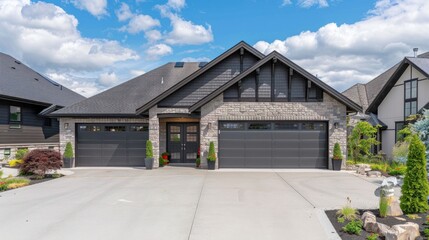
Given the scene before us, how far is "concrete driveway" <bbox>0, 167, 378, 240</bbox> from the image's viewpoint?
582 centimetres

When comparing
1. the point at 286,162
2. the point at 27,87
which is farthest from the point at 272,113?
the point at 27,87

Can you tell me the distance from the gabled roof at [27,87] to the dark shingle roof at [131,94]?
4.38 metres

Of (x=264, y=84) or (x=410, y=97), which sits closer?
(x=264, y=84)

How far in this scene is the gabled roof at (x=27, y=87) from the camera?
17.9 meters

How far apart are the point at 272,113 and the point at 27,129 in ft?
53.8

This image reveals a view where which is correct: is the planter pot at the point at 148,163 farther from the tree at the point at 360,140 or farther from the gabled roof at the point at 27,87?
the tree at the point at 360,140

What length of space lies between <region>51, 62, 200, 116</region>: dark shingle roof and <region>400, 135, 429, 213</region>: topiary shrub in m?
12.7

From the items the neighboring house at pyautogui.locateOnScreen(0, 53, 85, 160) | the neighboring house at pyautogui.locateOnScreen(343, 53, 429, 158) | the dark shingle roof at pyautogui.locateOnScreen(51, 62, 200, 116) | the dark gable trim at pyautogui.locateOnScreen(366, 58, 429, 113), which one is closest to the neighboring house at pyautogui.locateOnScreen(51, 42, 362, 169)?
the dark shingle roof at pyautogui.locateOnScreen(51, 62, 200, 116)

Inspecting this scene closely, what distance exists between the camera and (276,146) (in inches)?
578

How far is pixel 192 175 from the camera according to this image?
1281cm

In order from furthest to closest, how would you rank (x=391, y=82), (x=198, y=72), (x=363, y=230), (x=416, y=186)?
(x=391, y=82), (x=198, y=72), (x=416, y=186), (x=363, y=230)

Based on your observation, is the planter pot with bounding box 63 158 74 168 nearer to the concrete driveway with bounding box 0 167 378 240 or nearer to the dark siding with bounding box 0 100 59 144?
the concrete driveway with bounding box 0 167 378 240

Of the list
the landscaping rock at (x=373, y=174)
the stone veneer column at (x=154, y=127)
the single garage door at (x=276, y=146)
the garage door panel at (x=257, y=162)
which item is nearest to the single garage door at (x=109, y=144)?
the stone veneer column at (x=154, y=127)

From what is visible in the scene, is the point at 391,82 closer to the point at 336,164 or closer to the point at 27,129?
the point at 336,164
